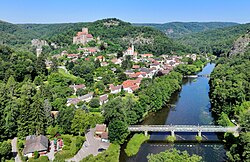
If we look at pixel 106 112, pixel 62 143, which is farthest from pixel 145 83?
pixel 62 143

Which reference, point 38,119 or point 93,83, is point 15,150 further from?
point 93,83

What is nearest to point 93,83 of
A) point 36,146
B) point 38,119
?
point 38,119

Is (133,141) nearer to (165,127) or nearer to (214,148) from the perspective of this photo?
(165,127)

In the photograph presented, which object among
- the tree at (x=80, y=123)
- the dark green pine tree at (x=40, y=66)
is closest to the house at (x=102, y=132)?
the tree at (x=80, y=123)

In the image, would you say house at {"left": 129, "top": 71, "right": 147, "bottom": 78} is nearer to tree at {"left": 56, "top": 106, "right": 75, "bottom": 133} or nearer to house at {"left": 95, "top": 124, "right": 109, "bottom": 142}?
tree at {"left": 56, "top": 106, "right": 75, "bottom": 133}

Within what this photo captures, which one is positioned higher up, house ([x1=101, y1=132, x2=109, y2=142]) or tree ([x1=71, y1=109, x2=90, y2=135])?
tree ([x1=71, y1=109, x2=90, y2=135])

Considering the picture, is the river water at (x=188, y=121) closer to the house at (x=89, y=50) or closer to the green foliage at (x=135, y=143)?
the green foliage at (x=135, y=143)

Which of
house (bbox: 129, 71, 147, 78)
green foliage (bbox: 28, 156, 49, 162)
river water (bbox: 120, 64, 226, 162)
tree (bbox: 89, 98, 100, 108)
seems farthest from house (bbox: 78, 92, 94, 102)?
green foliage (bbox: 28, 156, 49, 162)
